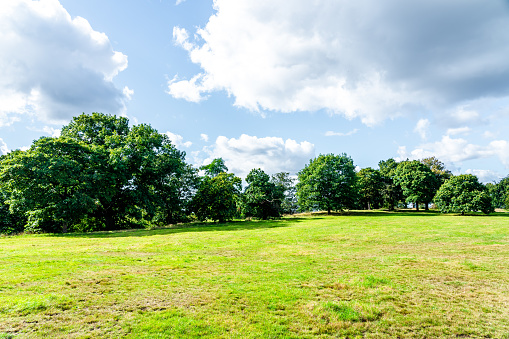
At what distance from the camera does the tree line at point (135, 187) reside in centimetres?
2400

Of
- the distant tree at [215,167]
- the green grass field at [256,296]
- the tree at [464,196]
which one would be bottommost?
the green grass field at [256,296]

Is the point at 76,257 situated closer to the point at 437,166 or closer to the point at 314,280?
the point at 314,280

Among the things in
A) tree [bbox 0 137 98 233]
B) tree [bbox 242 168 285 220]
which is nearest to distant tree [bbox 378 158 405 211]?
tree [bbox 242 168 285 220]

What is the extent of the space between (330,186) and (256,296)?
45075 millimetres

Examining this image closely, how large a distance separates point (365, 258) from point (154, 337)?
998 centimetres

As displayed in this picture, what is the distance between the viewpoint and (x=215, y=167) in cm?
6175

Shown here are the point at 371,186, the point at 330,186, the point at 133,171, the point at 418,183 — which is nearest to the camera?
the point at 133,171

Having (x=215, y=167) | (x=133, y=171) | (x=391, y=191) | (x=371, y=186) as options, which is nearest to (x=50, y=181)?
(x=133, y=171)

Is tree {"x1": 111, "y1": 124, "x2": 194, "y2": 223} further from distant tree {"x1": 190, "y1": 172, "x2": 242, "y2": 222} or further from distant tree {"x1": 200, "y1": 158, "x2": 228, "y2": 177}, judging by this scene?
distant tree {"x1": 200, "y1": 158, "x2": 228, "y2": 177}

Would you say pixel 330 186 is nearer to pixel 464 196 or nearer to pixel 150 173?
pixel 464 196

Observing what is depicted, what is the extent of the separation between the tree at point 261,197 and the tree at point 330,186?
33.2ft

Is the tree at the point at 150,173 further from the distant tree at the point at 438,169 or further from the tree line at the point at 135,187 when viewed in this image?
the distant tree at the point at 438,169

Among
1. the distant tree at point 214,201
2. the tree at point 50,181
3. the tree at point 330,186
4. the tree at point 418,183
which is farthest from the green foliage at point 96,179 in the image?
the tree at point 418,183

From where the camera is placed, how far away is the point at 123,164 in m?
28.6
